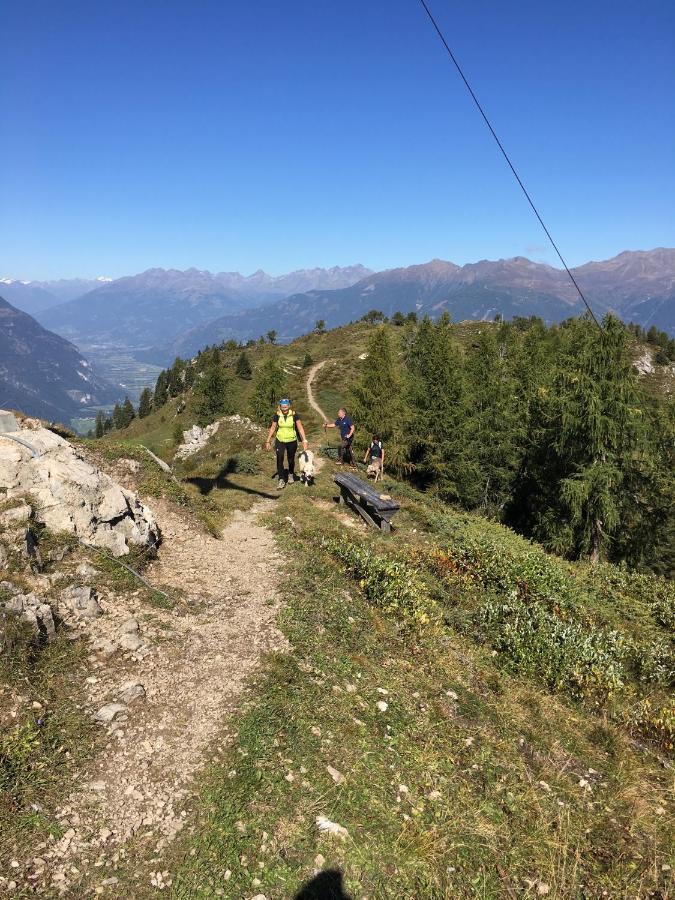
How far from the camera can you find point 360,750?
6.02 meters

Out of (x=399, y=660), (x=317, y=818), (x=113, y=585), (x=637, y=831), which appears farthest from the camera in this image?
(x=113, y=585)

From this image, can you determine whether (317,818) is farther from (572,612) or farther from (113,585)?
(572,612)

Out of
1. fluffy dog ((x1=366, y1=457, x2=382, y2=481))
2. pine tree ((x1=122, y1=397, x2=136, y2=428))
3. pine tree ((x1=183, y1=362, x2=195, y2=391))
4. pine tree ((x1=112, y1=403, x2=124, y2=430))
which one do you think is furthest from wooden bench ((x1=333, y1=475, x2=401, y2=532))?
pine tree ((x1=112, y1=403, x2=124, y2=430))

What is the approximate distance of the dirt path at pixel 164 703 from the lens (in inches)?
178

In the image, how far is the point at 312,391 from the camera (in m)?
69.8

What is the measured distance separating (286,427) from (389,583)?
6.84 metres

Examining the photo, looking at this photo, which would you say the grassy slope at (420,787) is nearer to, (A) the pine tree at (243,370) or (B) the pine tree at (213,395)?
(B) the pine tree at (213,395)

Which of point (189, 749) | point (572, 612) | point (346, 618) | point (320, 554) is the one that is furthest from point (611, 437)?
point (189, 749)

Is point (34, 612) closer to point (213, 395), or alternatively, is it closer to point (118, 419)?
point (213, 395)

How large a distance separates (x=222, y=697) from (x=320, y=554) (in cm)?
528

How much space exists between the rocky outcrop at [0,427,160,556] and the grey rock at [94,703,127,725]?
13.3 ft

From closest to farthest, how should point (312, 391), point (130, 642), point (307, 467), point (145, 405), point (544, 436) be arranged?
point (130, 642)
point (307, 467)
point (544, 436)
point (312, 391)
point (145, 405)

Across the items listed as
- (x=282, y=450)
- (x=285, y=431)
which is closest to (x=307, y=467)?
(x=282, y=450)

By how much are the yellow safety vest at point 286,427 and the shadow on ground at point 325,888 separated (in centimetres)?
1173
